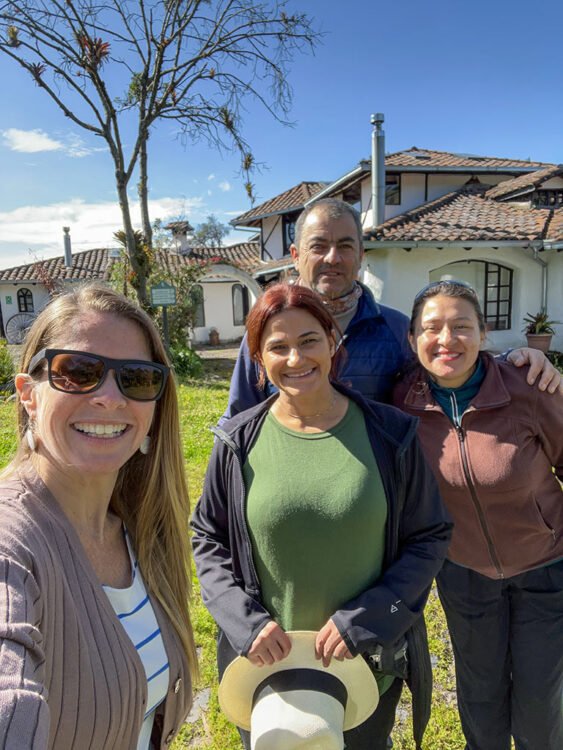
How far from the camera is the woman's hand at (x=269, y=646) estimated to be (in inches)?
55.7

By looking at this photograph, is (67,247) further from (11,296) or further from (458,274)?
(458,274)

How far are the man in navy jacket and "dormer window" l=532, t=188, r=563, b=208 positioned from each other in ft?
48.7

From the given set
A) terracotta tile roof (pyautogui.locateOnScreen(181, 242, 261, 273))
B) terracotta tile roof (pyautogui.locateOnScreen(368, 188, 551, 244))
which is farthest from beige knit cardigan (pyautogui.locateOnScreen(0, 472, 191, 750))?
terracotta tile roof (pyautogui.locateOnScreen(181, 242, 261, 273))

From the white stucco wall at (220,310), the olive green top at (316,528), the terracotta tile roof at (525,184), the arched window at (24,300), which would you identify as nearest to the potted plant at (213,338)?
the white stucco wall at (220,310)

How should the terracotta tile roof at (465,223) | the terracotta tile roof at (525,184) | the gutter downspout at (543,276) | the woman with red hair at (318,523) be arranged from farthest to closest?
the terracotta tile roof at (525,184)
the gutter downspout at (543,276)
the terracotta tile roof at (465,223)
the woman with red hair at (318,523)

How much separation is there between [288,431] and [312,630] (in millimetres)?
610

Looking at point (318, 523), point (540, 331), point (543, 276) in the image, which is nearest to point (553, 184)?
point (543, 276)

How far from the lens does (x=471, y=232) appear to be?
12539 millimetres

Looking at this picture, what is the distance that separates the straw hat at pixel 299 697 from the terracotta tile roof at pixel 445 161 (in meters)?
15.3

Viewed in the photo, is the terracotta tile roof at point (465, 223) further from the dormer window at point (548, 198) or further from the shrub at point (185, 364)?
the shrub at point (185, 364)

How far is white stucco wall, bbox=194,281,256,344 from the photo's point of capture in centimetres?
2236

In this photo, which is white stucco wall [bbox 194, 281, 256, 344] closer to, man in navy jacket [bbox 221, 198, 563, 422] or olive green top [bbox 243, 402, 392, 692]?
man in navy jacket [bbox 221, 198, 563, 422]

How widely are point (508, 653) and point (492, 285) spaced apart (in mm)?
14178

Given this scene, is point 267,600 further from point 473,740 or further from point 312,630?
point 473,740
